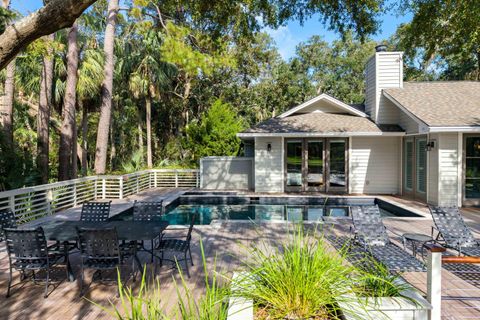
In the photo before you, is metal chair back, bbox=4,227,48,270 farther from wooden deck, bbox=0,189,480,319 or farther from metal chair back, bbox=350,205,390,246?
metal chair back, bbox=350,205,390,246

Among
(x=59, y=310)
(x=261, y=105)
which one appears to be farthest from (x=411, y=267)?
(x=261, y=105)

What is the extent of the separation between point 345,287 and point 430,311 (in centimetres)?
72

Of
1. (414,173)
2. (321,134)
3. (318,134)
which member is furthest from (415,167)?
(318,134)

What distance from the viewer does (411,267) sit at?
12.4 ft

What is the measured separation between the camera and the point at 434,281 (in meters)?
2.79

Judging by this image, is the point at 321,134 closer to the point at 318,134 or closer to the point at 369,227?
the point at 318,134

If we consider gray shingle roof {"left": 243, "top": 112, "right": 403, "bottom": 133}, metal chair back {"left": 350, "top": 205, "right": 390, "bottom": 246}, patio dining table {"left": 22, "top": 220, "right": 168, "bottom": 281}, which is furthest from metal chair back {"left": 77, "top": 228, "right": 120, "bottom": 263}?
gray shingle roof {"left": 243, "top": 112, "right": 403, "bottom": 133}

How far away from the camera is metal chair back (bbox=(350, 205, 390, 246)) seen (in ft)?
17.0

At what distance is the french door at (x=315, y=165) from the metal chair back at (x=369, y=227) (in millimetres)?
8146

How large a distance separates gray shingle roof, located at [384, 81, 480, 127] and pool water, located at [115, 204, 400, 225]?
345 centimetres

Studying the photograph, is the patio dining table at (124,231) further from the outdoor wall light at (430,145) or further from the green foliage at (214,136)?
the green foliage at (214,136)

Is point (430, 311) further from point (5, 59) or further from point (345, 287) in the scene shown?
point (5, 59)

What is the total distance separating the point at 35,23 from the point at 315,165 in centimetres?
1196

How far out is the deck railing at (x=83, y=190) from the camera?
8242 mm
